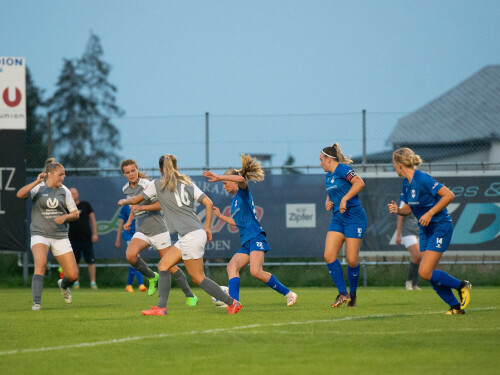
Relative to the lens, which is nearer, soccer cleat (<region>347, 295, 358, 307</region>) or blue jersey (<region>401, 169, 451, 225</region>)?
blue jersey (<region>401, 169, 451, 225</region>)

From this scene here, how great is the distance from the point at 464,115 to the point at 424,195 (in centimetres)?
3314

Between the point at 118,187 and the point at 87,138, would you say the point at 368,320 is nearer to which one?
the point at 118,187

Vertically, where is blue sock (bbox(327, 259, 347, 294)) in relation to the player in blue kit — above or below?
below

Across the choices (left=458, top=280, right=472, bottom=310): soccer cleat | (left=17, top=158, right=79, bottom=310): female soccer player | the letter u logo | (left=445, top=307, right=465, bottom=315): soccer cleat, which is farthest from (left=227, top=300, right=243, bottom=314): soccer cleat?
the letter u logo

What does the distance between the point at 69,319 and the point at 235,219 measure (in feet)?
8.55

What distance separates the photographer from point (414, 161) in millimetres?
9125

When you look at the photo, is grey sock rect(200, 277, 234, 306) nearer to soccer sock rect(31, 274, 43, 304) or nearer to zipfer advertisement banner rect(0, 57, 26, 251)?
soccer sock rect(31, 274, 43, 304)

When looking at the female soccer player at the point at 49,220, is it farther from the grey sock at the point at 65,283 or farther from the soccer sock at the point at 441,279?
the soccer sock at the point at 441,279

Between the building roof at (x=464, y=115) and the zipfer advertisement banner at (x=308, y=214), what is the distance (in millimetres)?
15551


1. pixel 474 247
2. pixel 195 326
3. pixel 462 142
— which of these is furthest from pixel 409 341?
pixel 462 142

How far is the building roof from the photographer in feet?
115

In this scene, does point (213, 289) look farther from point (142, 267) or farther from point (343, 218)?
point (142, 267)

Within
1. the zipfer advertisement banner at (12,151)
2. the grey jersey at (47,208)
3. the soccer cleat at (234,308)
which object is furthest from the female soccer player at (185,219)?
the zipfer advertisement banner at (12,151)

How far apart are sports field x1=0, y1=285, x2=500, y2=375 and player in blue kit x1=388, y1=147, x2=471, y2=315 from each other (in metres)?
0.37
